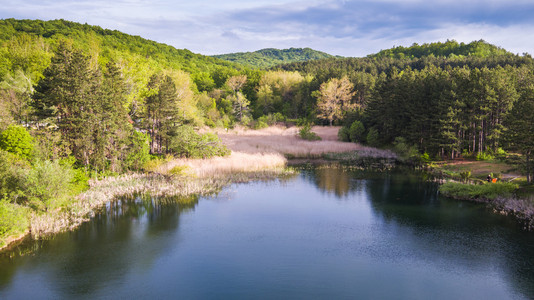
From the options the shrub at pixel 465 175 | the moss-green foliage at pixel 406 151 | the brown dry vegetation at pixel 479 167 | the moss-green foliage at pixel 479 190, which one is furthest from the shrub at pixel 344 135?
the moss-green foliage at pixel 479 190

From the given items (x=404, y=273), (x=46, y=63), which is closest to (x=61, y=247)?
(x=404, y=273)

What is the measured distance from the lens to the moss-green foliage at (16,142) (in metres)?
31.5

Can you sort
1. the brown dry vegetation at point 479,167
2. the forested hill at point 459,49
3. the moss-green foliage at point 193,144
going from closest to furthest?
the brown dry vegetation at point 479,167, the moss-green foliage at point 193,144, the forested hill at point 459,49

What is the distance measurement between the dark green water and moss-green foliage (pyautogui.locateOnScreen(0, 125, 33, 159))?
9.27 meters

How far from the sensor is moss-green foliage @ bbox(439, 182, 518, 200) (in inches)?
1368

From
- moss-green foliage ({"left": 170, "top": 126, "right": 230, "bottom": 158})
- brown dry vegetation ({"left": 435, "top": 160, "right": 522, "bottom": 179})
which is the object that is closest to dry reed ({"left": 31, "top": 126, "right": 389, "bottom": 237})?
moss-green foliage ({"left": 170, "top": 126, "right": 230, "bottom": 158})

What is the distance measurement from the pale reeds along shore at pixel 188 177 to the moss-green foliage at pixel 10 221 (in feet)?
4.94

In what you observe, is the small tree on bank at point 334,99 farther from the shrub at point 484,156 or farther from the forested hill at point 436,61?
the shrub at point 484,156

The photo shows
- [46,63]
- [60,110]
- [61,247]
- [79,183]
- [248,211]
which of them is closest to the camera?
[61,247]

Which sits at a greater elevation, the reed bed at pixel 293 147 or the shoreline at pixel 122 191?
the reed bed at pixel 293 147

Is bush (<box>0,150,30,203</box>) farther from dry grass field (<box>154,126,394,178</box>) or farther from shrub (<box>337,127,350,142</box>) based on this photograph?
shrub (<box>337,127,350,142</box>)

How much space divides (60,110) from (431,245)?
3762cm

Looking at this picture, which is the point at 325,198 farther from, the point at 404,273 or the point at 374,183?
the point at 404,273

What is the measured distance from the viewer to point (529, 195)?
33062 millimetres
